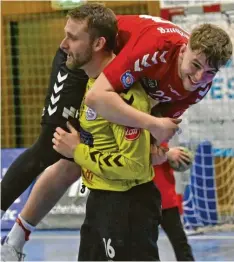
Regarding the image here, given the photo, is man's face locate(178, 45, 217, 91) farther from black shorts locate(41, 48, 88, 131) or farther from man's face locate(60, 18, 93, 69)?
black shorts locate(41, 48, 88, 131)

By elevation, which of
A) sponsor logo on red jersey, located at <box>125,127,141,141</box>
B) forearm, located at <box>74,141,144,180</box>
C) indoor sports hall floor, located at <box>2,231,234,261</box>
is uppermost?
sponsor logo on red jersey, located at <box>125,127,141,141</box>

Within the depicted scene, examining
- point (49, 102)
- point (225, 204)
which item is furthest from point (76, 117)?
point (225, 204)

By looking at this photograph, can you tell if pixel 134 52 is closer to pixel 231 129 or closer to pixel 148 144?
pixel 148 144

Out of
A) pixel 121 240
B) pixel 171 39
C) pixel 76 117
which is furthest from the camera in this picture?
pixel 76 117

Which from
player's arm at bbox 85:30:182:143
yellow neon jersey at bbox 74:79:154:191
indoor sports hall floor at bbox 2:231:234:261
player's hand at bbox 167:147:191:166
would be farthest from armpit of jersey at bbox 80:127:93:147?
indoor sports hall floor at bbox 2:231:234:261

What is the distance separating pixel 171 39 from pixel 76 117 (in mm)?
469

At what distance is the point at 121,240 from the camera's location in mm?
2074

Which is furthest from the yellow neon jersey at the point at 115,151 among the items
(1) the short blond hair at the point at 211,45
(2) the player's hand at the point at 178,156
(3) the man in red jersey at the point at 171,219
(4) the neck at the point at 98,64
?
(3) the man in red jersey at the point at 171,219

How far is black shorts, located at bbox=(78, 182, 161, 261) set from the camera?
2.08m

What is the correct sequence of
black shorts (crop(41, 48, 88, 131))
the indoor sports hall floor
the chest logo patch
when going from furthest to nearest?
the indoor sports hall floor
black shorts (crop(41, 48, 88, 131))
the chest logo patch

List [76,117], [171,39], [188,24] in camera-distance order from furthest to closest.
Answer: [188,24]
[76,117]
[171,39]

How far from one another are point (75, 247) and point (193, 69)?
209cm

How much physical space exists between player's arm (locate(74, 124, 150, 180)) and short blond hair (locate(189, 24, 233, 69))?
0.30 meters

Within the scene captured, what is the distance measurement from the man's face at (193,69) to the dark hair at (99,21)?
231 millimetres
